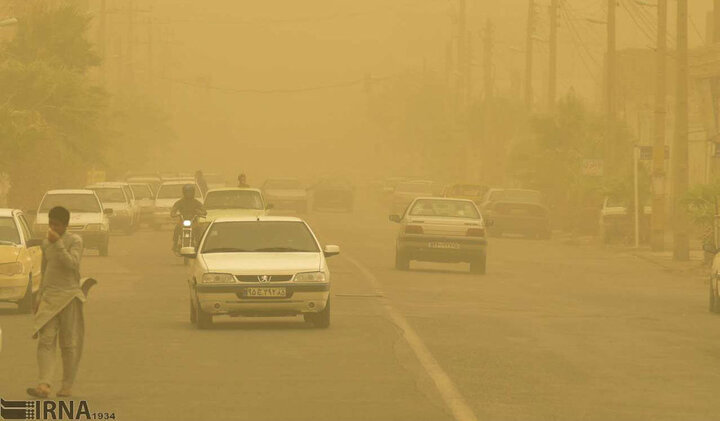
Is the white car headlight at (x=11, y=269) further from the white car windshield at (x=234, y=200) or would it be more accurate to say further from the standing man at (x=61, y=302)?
the white car windshield at (x=234, y=200)

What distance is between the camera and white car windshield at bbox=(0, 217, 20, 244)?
24781mm

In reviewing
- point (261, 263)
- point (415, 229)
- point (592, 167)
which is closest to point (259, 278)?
point (261, 263)

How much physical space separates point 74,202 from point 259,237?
21.6 metres

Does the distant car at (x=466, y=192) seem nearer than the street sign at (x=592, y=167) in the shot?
No

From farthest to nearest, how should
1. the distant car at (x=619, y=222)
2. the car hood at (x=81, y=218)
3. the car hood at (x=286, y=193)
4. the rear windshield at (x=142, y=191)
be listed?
the car hood at (x=286, y=193) → the rear windshield at (x=142, y=191) → the distant car at (x=619, y=222) → the car hood at (x=81, y=218)

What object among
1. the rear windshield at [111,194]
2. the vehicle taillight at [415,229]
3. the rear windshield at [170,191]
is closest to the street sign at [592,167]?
the rear windshield at [170,191]

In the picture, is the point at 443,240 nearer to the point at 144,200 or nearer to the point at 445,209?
the point at 445,209

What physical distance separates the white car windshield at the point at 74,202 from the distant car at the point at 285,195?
32.7 m

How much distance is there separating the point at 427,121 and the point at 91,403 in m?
112

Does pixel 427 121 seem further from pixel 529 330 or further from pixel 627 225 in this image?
pixel 529 330

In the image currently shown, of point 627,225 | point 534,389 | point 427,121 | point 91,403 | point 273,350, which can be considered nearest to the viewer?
point 91,403

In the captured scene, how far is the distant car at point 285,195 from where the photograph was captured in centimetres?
7594

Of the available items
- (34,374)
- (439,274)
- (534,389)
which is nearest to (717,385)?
(534,389)

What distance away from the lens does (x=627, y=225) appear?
51562mm
